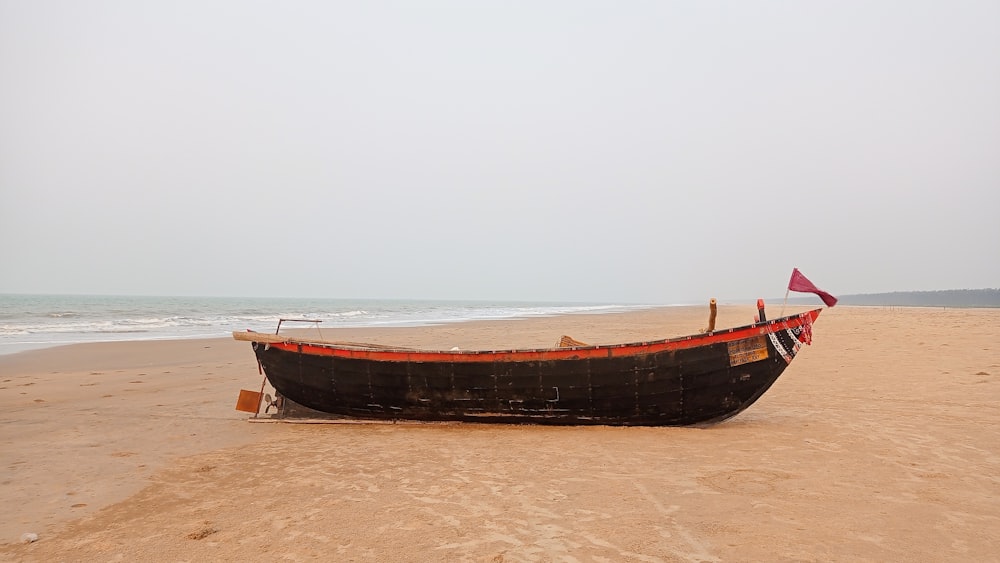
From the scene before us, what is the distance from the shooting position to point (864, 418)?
7.37 meters

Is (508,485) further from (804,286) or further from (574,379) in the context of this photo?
(804,286)

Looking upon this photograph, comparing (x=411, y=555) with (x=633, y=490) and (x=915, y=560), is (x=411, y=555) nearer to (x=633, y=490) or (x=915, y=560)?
(x=633, y=490)

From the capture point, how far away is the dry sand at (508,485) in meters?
3.68

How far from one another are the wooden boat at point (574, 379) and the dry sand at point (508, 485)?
12.0 inches

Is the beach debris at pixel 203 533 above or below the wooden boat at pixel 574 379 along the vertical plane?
below

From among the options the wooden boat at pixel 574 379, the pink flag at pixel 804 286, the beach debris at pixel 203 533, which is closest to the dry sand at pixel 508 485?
the beach debris at pixel 203 533

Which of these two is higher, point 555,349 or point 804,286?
point 804,286

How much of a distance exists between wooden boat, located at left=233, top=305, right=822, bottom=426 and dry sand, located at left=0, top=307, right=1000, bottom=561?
304mm

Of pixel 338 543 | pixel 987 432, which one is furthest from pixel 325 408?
pixel 987 432

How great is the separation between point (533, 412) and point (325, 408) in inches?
133

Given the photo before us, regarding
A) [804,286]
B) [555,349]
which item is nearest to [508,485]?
[555,349]

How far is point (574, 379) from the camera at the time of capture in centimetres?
724

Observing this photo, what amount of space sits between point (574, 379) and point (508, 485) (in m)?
2.56

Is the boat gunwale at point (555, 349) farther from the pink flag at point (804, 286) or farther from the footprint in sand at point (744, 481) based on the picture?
the footprint in sand at point (744, 481)
